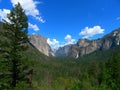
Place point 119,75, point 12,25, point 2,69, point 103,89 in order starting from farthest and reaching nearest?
point 119,75, point 103,89, point 12,25, point 2,69

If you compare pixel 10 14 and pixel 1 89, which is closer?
pixel 1 89

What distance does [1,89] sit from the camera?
22.6 m

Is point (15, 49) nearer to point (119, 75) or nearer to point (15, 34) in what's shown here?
point (15, 34)

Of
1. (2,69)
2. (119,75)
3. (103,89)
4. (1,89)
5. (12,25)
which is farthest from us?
(119,75)

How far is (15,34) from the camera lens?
84.9ft

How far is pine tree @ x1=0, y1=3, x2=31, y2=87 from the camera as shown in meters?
24.6

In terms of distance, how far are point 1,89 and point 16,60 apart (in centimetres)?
321

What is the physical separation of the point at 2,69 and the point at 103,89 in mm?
25284

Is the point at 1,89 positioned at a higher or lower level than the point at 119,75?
lower

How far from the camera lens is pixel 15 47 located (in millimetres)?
25266

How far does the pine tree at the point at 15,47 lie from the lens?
80.7 feet

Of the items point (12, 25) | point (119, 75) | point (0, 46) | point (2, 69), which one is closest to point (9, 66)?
point (2, 69)

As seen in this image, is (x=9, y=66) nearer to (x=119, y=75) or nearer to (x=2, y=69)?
(x=2, y=69)

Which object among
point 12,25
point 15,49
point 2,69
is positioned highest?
point 12,25
